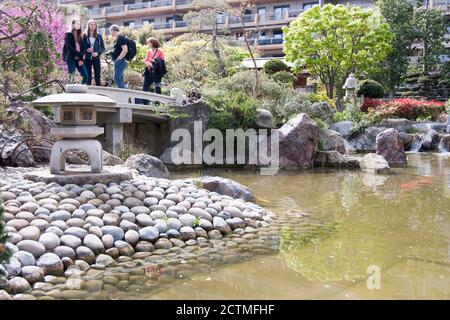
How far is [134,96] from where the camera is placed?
11984 mm

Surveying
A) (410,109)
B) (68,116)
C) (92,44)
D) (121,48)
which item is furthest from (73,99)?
(410,109)

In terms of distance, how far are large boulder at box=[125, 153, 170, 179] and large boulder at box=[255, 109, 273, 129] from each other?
15.6 feet

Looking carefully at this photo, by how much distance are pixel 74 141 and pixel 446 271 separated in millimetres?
4463

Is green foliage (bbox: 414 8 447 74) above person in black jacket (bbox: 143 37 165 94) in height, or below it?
above

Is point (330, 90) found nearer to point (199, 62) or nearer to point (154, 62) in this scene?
point (199, 62)

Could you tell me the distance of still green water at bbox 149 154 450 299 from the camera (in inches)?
161

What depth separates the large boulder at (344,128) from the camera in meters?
18.6

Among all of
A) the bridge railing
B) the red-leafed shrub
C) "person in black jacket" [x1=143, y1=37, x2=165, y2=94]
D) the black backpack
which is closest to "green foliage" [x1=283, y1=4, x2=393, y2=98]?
the red-leafed shrub

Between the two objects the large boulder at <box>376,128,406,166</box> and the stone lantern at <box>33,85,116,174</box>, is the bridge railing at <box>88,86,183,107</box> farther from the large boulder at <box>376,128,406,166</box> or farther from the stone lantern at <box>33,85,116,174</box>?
the large boulder at <box>376,128,406,166</box>

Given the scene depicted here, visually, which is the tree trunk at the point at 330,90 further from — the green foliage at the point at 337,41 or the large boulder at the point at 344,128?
the large boulder at the point at 344,128

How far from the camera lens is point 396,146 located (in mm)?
13430

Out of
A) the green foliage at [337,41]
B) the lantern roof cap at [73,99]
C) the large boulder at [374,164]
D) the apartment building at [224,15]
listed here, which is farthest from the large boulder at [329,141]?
the apartment building at [224,15]

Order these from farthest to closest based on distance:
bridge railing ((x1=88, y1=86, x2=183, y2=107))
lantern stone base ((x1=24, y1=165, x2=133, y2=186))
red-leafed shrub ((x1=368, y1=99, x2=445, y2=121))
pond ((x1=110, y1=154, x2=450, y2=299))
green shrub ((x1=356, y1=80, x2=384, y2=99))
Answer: green shrub ((x1=356, y1=80, x2=384, y2=99)), red-leafed shrub ((x1=368, y1=99, x2=445, y2=121)), bridge railing ((x1=88, y1=86, x2=183, y2=107)), lantern stone base ((x1=24, y1=165, x2=133, y2=186)), pond ((x1=110, y1=154, x2=450, y2=299))
